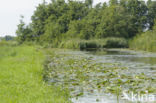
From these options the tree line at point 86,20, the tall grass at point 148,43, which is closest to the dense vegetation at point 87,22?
the tree line at point 86,20

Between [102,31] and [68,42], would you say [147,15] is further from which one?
[68,42]

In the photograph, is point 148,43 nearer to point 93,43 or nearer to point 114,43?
point 93,43

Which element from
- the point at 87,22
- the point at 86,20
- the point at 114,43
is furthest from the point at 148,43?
the point at 86,20

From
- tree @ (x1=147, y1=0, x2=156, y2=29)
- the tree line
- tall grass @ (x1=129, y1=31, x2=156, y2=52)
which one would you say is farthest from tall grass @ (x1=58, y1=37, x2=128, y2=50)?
tree @ (x1=147, y1=0, x2=156, y2=29)

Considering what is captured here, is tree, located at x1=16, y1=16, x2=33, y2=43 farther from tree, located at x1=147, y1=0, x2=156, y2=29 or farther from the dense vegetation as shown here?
tree, located at x1=147, y1=0, x2=156, y2=29

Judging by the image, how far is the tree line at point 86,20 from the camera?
57094 mm

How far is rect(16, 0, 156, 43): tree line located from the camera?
57094 mm

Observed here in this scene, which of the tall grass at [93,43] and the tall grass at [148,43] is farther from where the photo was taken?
the tall grass at [93,43]

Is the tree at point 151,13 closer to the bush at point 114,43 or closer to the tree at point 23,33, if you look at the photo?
the bush at point 114,43

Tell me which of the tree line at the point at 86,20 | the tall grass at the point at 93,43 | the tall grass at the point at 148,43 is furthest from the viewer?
the tree line at the point at 86,20

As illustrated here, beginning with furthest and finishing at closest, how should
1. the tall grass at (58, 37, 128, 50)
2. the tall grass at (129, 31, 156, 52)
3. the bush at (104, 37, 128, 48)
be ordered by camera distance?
the bush at (104, 37, 128, 48) < the tall grass at (58, 37, 128, 50) < the tall grass at (129, 31, 156, 52)

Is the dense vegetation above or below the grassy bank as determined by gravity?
above

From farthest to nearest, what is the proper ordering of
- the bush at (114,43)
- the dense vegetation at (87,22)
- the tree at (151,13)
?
the tree at (151,13)
the dense vegetation at (87,22)
the bush at (114,43)

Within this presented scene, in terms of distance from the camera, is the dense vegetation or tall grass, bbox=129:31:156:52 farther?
the dense vegetation
